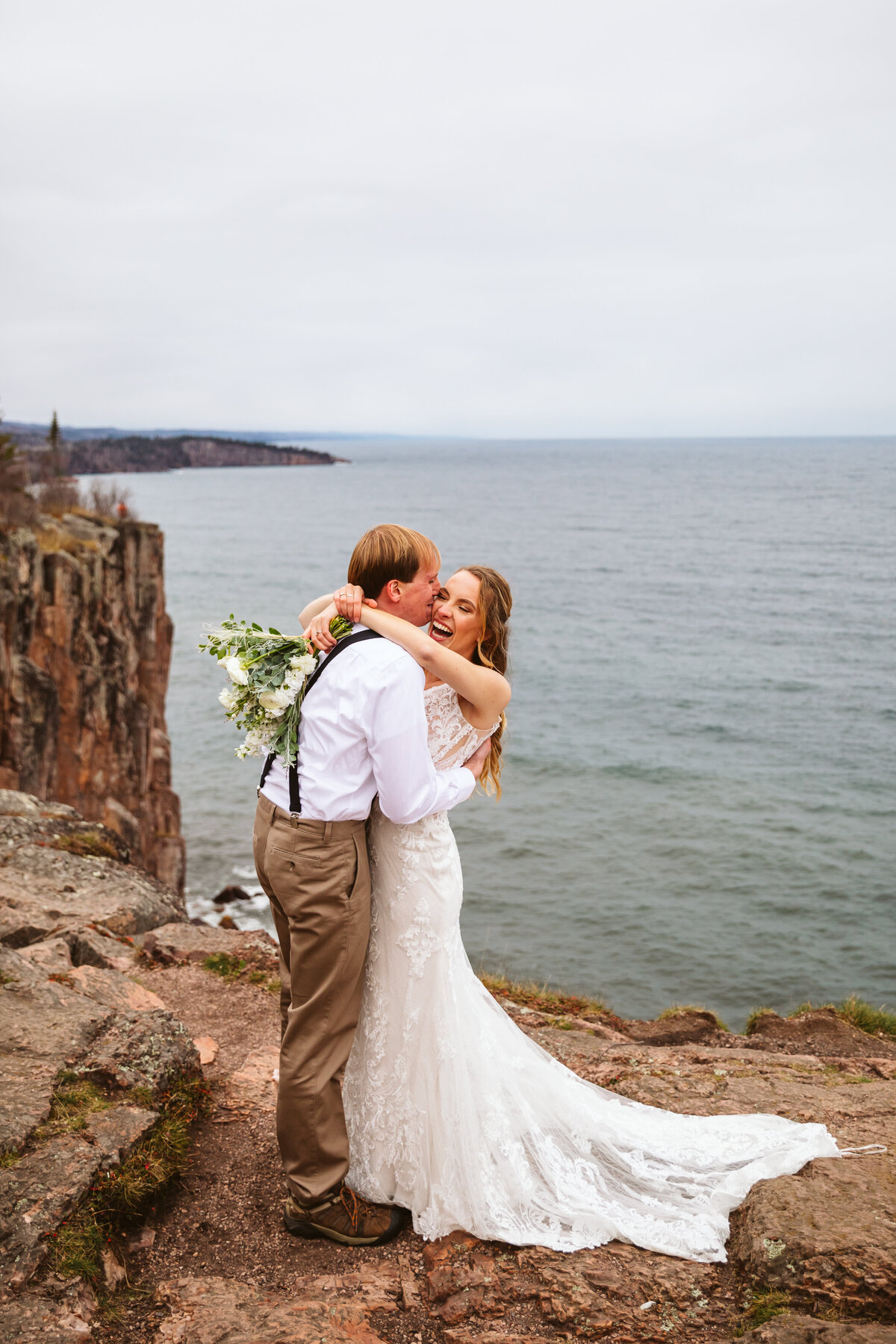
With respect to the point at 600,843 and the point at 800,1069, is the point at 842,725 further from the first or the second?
the point at 800,1069

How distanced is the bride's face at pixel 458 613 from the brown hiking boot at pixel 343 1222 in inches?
102

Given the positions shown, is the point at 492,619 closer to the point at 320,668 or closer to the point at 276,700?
the point at 320,668

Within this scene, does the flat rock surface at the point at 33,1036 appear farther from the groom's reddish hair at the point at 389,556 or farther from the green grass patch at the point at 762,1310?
the green grass patch at the point at 762,1310

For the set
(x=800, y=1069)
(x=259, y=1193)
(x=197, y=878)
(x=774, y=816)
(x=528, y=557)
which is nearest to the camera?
(x=259, y=1193)

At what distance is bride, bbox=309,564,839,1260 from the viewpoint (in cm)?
428

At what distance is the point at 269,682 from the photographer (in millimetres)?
4086

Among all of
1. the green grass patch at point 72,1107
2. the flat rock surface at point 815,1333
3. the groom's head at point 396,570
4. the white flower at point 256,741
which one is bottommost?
the green grass patch at point 72,1107

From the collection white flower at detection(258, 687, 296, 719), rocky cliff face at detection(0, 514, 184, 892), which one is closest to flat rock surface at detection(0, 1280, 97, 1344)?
white flower at detection(258, 687, 296, 719)

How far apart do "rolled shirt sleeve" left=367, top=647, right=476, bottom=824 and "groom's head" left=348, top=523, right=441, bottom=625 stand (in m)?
0.33

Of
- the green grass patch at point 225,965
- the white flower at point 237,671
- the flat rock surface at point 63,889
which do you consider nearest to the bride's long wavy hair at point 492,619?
the white flower at point 237,671

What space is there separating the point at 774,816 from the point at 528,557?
56958mm

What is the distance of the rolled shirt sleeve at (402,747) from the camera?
12.5ft

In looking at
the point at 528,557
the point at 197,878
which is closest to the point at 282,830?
the point at 197,878

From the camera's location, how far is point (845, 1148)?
4805 millimetres
